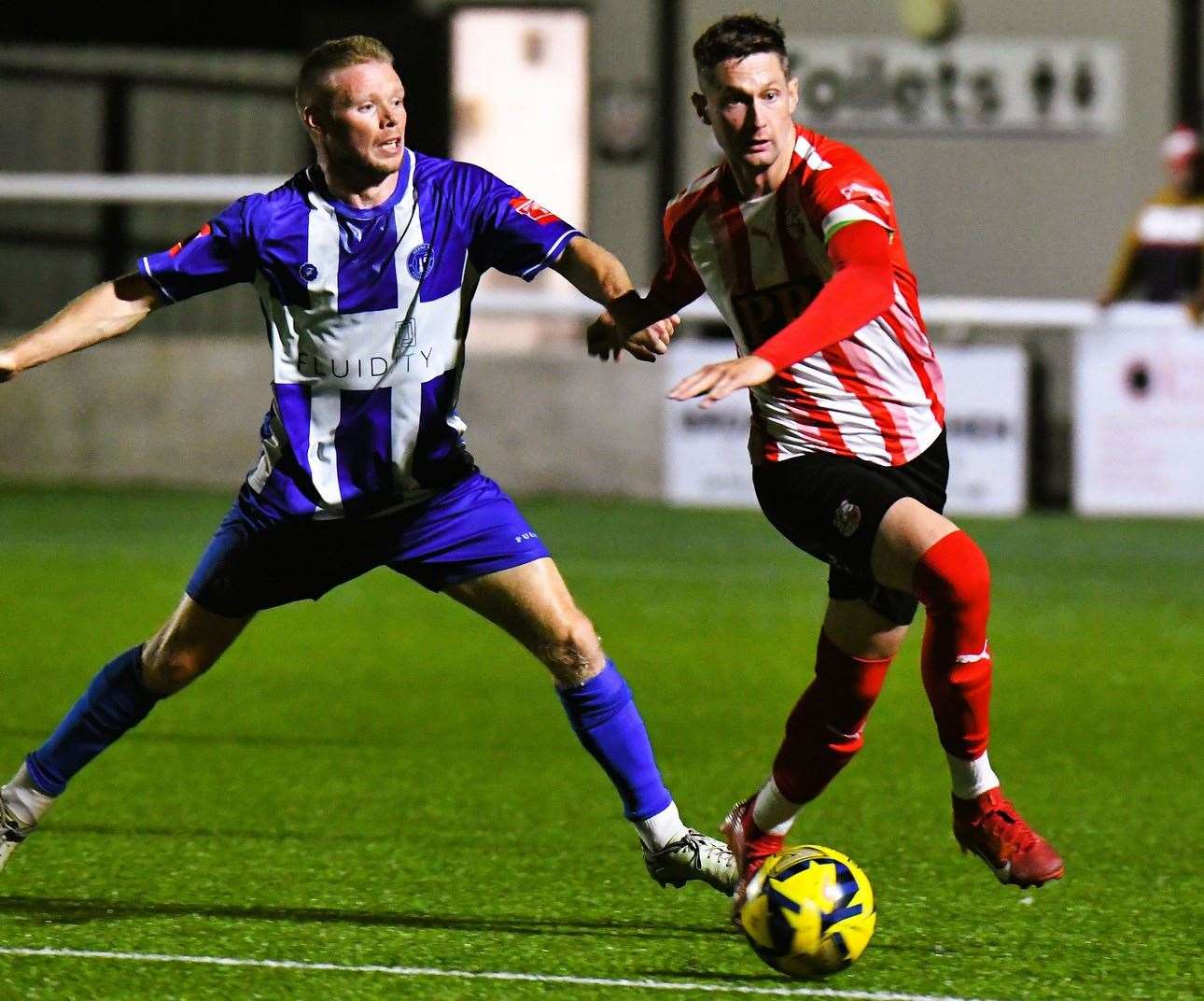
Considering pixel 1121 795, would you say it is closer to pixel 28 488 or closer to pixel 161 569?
pixel 161 569

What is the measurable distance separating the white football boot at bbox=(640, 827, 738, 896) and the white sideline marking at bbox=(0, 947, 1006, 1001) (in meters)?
0.51

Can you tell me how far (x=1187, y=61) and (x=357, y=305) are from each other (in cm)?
1300

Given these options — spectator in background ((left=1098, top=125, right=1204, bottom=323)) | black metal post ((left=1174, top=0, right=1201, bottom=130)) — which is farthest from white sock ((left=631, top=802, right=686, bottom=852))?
black metal post ((left=1174, top=0, right=1201, bottom=130))

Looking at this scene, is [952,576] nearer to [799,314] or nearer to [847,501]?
[847,501]

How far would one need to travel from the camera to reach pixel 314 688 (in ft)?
24.6

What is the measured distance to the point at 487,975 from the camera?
3930 millimetres

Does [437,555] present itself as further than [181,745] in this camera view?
Result: No

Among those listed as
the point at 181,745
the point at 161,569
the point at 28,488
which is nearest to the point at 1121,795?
the point at 181,745

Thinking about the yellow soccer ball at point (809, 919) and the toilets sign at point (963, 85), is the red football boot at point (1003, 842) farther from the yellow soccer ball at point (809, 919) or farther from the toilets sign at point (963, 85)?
the toilets sign at point (963, 85)

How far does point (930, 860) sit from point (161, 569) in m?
6.05

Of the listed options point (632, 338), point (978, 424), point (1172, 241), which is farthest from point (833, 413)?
point (1172, 241)

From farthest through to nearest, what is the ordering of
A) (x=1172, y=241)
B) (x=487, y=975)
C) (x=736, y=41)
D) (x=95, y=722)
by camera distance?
(x=1172, y=241)
(x=95, y=722)
(x=736, y=41)
(x=487, y=975)

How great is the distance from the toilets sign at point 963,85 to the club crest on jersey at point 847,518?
12111mm

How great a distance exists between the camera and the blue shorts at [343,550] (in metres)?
4.37
